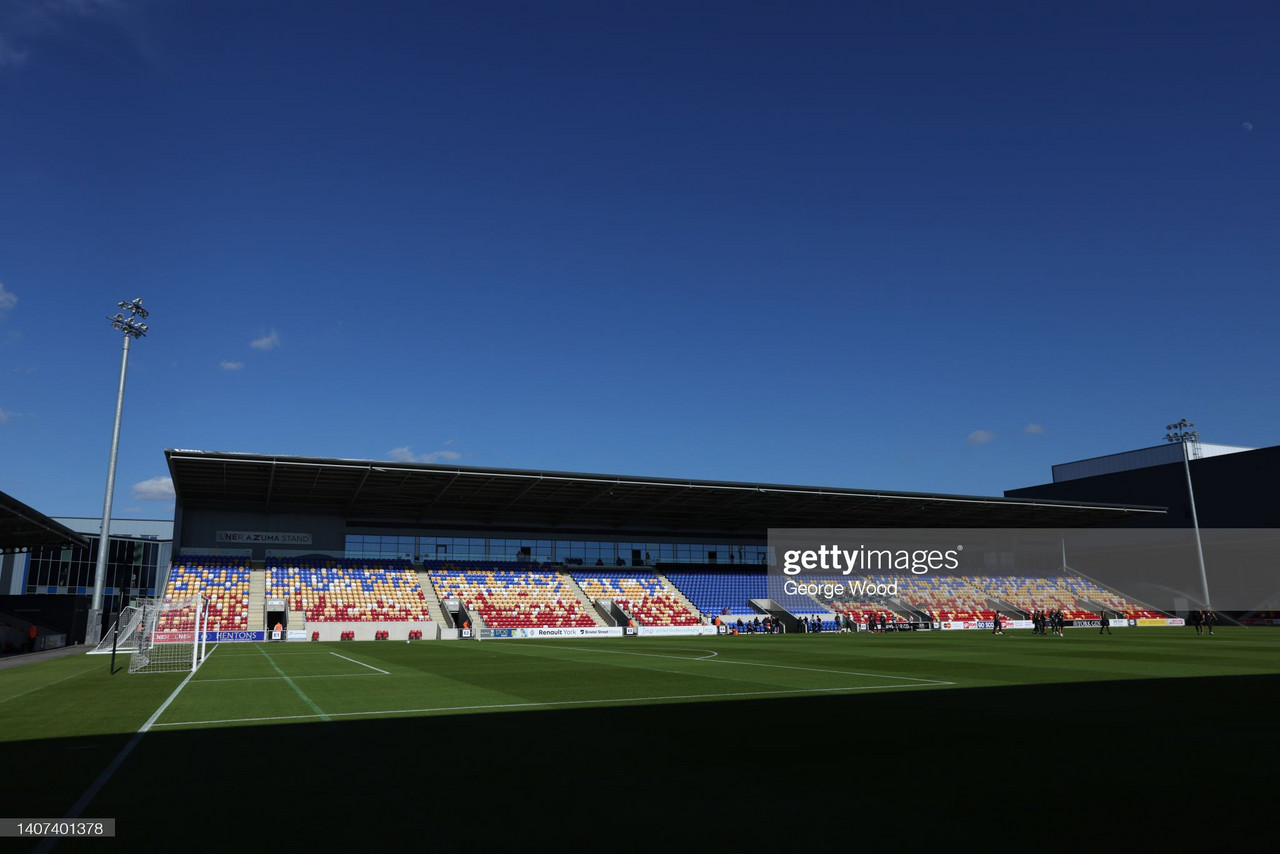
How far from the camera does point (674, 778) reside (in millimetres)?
8594

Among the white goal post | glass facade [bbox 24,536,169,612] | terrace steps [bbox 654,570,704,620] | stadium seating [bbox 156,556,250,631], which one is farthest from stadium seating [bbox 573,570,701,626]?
glass facade [bbox 24,536,169,612]


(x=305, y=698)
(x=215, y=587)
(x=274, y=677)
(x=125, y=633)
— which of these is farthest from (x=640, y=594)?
(x=305, y=698)

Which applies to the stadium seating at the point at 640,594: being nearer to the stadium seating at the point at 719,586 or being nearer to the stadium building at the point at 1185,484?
the stadium seating at the point at 719,586

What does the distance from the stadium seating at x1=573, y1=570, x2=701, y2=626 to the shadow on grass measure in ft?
169

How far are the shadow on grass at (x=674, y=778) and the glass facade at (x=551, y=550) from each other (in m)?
56.8

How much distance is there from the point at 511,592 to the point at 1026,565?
58066 mm

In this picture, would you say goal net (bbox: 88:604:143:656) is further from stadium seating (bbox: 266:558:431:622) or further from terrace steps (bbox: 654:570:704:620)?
terrace steps (bbox: 654:570:704:620)

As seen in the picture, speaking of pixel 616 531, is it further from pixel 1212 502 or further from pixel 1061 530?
pixel 1212 502

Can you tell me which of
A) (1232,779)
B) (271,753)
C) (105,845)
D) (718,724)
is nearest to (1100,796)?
(1232,779)

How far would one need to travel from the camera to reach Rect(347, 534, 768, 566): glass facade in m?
67.2

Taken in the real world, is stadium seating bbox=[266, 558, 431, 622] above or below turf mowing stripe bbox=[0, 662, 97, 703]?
above

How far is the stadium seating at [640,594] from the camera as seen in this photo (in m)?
Answer: 64.0

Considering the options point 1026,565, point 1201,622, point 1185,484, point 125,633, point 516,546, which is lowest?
point 1201,622

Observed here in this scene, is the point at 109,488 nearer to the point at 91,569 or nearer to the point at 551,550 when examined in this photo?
the point at 551,550
